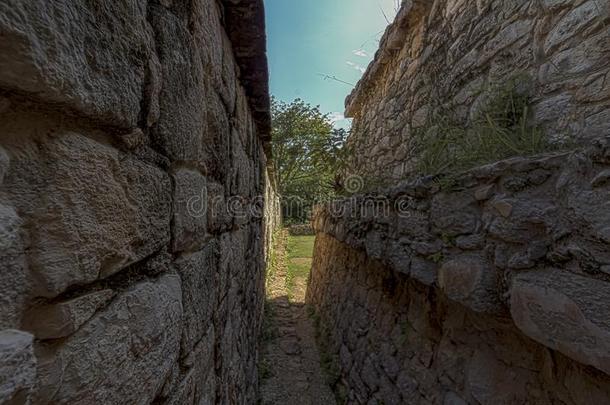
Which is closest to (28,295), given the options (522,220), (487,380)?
(522,220)

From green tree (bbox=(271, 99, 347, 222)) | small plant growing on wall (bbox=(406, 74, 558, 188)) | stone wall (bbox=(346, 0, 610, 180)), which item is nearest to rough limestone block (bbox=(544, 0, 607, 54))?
stone wall (bbox=(346, 0, 610, 180))

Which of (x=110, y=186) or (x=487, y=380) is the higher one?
(x=110, y=186)

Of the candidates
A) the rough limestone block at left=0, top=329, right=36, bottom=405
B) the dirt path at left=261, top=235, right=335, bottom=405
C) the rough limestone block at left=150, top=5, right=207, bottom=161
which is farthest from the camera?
the dirt path at left=261, top=235, right=335, bottom=405

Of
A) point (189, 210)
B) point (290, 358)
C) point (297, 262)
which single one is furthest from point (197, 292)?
point (297, 262)

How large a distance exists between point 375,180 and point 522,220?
7.83ft

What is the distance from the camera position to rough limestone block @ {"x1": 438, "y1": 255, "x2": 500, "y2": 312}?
3.81 feet

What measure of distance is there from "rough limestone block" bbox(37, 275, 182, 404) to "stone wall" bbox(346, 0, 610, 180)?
187 centimetres

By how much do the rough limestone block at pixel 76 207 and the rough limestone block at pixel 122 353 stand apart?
0.08m

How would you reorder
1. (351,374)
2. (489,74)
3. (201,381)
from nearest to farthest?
(201,381), (489,74), (351,374)

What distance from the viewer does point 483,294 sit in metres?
1.18

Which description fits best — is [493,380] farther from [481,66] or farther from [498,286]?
[481,66]

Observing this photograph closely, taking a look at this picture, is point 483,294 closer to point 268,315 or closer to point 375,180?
point 375,180

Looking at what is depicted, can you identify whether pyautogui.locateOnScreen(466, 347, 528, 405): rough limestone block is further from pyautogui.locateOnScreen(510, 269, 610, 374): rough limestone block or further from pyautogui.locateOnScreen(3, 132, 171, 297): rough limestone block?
pyautogui.locateOnScreen(3, 132, 171, 297): rough limestone block

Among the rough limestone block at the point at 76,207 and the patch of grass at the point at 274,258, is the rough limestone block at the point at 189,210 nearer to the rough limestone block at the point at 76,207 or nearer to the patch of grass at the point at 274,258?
the rough limestone block at the point at 76,207
